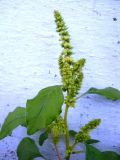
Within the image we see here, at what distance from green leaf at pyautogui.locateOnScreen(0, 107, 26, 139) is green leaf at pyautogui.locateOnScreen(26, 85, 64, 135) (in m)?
0.10

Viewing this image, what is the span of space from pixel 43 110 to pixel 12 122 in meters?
0.15

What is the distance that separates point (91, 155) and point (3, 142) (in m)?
0.39

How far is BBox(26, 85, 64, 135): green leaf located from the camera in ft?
2.19

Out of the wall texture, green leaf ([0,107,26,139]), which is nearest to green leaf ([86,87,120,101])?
the wall texture

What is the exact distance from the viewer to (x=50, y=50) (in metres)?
0.99

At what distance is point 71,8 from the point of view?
A: 0.98 metres

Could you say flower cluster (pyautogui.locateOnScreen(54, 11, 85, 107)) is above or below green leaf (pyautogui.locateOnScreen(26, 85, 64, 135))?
above

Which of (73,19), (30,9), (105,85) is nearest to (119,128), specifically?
(105,85)

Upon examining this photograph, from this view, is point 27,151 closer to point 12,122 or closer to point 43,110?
point 12,122

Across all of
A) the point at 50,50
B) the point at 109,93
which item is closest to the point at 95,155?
the point at 109,93

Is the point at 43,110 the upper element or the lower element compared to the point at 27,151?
upper

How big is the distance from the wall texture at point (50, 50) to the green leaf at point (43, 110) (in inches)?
10.7

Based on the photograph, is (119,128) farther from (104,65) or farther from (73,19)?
(73,19)

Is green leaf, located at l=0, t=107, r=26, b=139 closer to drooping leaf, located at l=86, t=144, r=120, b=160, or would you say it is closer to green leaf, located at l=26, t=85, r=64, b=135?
green leaf, located at l=26, t=85, r=64, b=135
